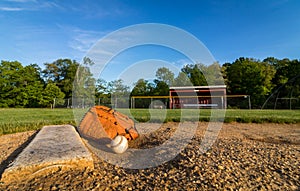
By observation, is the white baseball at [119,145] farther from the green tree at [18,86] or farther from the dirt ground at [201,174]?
the green tree at [18,86]

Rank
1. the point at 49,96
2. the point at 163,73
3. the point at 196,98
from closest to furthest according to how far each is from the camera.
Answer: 1. the point at 163,73
2. the point at 196,98
3. the point at 49,96

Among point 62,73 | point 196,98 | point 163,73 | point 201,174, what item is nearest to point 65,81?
point 62,73

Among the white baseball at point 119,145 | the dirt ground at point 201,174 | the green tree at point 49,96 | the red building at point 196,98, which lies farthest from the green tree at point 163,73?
the green tree at point 49,96

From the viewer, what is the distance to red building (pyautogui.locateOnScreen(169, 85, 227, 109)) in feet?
61.1

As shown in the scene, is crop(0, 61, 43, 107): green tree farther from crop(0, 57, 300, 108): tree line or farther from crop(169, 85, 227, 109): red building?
crop(169, 85, 227, 109): red building

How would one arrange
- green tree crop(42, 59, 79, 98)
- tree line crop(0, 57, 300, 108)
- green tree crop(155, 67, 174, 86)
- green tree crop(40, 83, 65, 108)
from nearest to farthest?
green tree crop(155, 67, 174, 86), tree line crop(0, 57, 300, 108), green tree crop(40, 83, 65, 108), green tree crop(42, 59, 79, 98)

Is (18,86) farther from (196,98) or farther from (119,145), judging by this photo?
(119,145)

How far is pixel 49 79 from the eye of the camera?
36.9 meters

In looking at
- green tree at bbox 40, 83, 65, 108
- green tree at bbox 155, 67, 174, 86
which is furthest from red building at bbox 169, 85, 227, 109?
green tree at bbox 40, 83, 65, 108

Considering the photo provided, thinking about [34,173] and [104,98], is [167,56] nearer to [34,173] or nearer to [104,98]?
[34,173]

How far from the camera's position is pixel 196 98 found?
19078 mm

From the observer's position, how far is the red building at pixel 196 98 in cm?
1861

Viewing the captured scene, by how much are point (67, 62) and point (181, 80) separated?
30.7 m

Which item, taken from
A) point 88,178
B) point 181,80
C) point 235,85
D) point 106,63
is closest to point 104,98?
point 181,80
